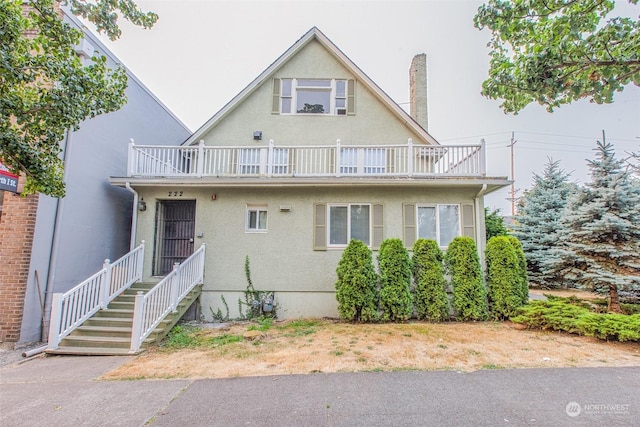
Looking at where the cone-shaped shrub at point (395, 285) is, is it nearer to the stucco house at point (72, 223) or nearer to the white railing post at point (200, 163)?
the white railing post at point (200, 163)

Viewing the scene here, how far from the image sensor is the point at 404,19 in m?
10.8

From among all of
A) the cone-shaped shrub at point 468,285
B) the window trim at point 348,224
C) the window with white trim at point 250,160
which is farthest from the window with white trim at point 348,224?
the window with white trim at point 250,160

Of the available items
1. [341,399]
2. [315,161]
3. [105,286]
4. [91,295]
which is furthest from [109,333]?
[315,161]

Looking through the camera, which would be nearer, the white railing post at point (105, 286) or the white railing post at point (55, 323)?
the white railing post at point (55, 323)

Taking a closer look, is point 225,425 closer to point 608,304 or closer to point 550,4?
point 550,4

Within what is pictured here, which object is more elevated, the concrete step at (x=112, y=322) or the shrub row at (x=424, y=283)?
the shrub row at (x=424, y=283)

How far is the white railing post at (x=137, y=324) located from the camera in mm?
5578

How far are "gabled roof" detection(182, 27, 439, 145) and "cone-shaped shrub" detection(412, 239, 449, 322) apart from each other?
14.1 feet

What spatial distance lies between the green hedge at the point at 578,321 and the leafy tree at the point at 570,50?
452 centimetres

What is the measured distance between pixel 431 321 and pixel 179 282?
605 cm

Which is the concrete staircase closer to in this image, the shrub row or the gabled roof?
the shrub row

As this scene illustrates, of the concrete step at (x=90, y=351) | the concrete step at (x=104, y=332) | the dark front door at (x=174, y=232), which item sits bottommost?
the concrete step at (x=90, y=351)

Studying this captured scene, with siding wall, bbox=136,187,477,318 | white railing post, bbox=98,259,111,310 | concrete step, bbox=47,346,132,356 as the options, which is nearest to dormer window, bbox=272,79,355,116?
siding wall, bbox=136,187,477,318

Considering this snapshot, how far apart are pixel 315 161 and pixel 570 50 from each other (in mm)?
6385
